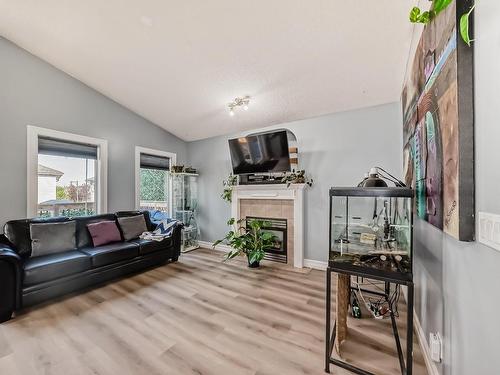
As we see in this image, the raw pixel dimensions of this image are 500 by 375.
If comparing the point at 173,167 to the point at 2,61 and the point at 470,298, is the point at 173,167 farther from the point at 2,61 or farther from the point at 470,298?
the point at 470,298

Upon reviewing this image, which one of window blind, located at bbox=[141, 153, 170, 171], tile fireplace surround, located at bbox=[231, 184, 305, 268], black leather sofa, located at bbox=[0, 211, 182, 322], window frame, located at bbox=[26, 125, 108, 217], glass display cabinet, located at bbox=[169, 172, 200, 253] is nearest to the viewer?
black leather sofa, located at bbox=[0, 211, 182, 322]

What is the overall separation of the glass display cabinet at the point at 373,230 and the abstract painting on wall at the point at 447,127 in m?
0.19

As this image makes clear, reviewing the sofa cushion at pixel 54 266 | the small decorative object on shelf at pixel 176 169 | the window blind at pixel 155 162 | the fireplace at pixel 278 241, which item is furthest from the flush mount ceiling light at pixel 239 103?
the sofa cushion at pixel 54 266

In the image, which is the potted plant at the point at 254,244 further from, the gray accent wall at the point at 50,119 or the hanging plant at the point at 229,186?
the gray accent wall at the point at 50,119

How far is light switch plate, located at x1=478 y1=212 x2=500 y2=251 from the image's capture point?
0.79 metres

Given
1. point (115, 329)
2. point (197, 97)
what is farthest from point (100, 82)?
point (115, 329)

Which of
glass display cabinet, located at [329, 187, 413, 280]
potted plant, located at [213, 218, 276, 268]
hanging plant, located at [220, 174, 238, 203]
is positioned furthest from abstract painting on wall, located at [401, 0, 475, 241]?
hanging plant, located at [220, 174, 238, 203]

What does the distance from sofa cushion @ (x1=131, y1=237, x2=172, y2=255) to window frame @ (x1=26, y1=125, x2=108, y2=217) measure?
989mm

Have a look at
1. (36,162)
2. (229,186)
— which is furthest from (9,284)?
(229,186)

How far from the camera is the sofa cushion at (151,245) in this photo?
11.1 feet

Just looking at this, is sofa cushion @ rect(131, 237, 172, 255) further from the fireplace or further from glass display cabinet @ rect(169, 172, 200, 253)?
the fireplace

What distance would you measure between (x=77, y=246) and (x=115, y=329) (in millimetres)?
1661

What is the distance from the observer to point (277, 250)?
393 cm

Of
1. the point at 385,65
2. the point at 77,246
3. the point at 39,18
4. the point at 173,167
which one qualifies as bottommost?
the point at 77,246
